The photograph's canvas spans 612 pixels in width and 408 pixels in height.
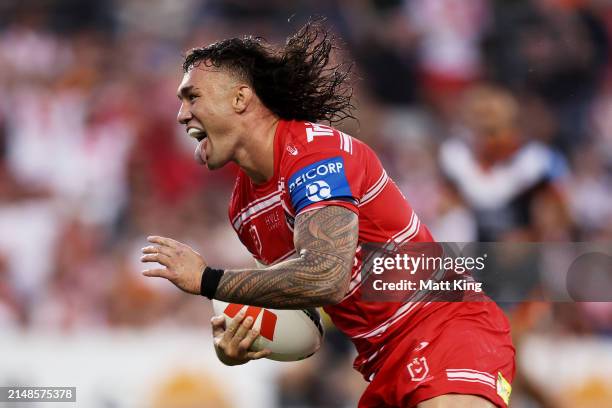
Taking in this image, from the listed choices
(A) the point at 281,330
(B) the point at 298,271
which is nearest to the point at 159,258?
(B) the point at 298,271

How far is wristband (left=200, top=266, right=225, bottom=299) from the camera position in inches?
157

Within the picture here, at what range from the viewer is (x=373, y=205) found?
438 cm

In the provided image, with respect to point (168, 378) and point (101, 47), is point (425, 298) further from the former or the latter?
point (101, 47)

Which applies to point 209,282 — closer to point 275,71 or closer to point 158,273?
point 158,273

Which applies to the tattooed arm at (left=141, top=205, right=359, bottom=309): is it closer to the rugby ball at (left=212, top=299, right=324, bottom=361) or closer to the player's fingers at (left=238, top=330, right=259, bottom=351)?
the player's fingers at (left=238, top=330, right=259, bottom=351)

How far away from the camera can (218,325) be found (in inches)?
177

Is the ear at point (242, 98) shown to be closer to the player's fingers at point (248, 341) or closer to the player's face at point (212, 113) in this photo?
the player's face at point (212, 113)

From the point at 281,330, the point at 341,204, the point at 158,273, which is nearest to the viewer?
the point at 158,273

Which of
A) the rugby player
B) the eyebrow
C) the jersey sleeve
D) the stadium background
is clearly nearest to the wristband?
the rugby player

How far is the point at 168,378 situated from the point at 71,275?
1746 millimetres

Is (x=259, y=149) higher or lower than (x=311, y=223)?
higher

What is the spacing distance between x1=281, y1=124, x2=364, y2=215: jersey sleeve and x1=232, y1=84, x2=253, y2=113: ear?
0.30 meters

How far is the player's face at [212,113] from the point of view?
4.39 m

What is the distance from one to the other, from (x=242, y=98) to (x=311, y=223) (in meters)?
0.72
